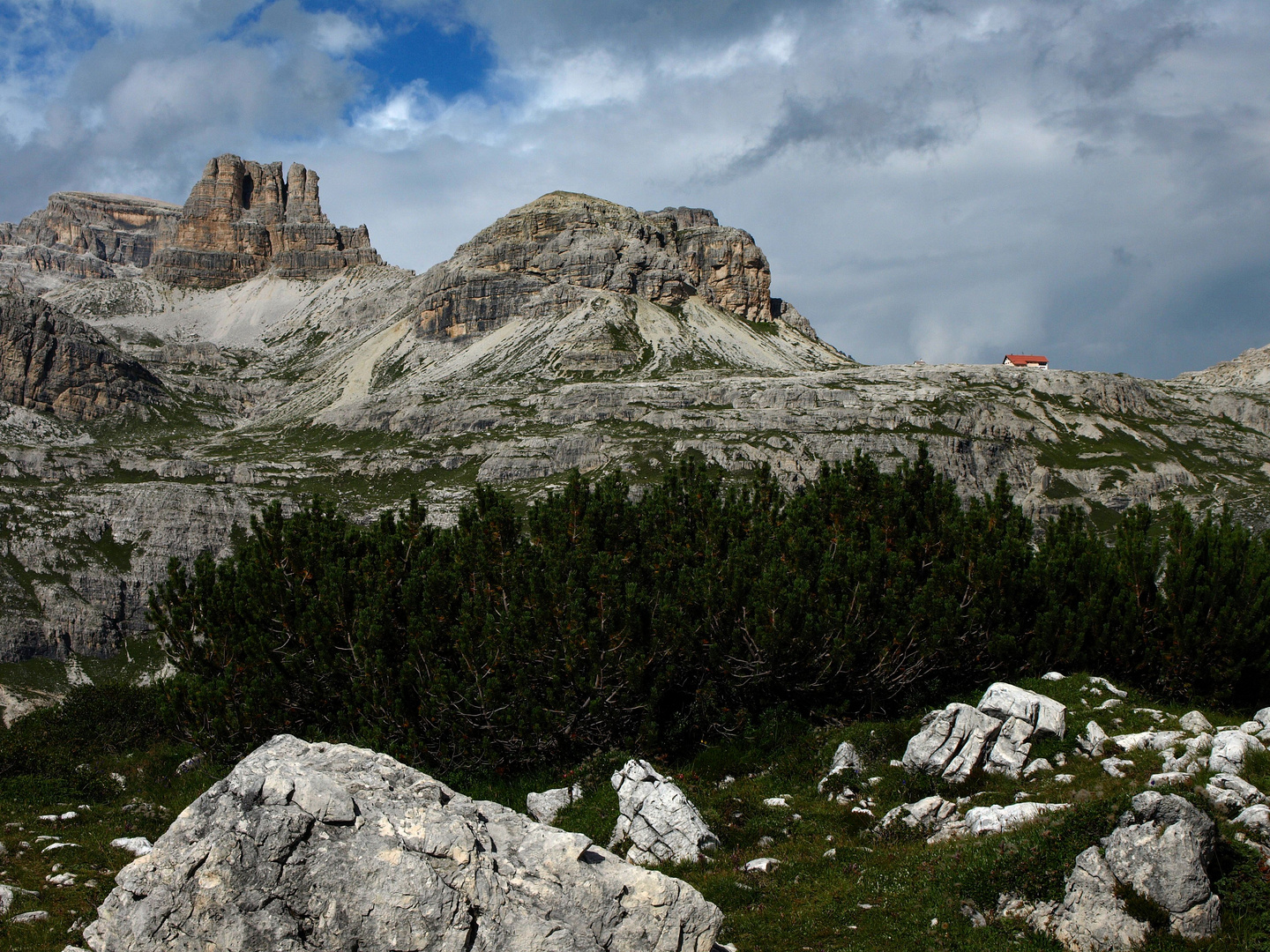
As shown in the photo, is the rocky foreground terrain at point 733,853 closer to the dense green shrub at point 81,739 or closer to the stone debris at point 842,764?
the stone debris at point 842,764

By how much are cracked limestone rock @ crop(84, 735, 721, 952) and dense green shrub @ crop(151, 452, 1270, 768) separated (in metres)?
10.6

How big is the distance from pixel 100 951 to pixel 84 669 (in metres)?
122

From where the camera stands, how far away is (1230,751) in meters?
13.9

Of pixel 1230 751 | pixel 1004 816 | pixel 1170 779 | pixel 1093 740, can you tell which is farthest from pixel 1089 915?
pixel 1093 740

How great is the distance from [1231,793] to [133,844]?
65.6ft

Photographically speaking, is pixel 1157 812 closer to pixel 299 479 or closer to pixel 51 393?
pixel 299 479

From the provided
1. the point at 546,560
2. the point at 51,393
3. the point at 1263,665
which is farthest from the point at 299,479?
the point at 1263,665

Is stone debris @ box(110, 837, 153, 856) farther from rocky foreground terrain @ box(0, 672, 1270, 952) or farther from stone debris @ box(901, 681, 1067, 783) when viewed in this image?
stone debris @ box(901, 681, 1067, 783)

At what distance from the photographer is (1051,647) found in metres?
22.2

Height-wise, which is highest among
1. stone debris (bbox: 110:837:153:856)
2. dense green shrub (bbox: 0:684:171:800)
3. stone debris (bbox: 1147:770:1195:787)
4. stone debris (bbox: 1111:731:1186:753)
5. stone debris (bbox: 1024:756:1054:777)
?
stone debris (bbox: 1147:770:1195:787)

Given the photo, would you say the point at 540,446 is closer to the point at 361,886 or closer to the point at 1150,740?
the point at 1150,740

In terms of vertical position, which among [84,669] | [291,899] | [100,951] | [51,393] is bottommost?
[84,669]

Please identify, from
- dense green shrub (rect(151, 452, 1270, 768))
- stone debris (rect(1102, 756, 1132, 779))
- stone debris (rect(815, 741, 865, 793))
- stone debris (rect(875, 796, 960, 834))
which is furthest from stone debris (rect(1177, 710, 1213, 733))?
stone debris (rect(815, 741, 865, 793))

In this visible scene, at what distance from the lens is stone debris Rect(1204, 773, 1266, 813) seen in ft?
38.9
